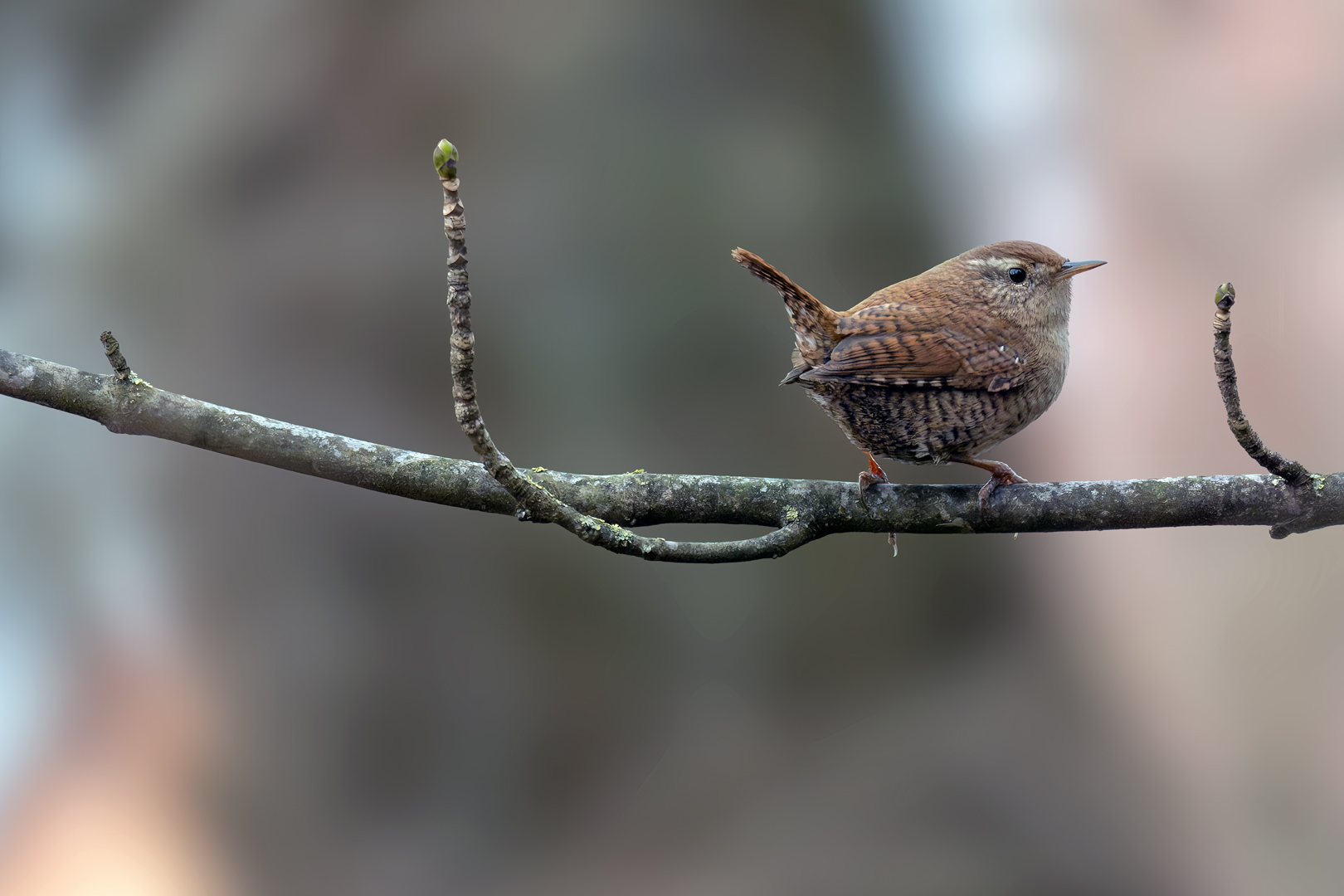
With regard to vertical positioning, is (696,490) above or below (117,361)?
below

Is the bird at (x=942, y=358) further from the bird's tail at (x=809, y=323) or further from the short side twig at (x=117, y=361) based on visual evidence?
the short side twig at (x=117, y=361)

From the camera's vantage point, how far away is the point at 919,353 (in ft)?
6.36

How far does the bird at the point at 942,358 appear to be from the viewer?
1.92 metres

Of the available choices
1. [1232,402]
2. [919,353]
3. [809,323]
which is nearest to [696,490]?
[809,323]

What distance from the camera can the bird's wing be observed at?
6.20 ft

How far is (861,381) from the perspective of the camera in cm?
187

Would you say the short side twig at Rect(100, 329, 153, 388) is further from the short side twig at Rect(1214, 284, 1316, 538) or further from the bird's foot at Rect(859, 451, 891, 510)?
the short side twig at Rect(1214, 284, 1316, 538)

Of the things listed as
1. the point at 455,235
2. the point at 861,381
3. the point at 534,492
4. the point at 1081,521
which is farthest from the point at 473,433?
the point at 1081,521

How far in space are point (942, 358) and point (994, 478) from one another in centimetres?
31

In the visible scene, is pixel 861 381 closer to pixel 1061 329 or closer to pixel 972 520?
pixel 972 520

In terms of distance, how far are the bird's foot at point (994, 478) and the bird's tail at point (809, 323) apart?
47cm

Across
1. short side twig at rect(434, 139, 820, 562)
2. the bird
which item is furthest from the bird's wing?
short side twig at rect(434, 139, 820, 562)

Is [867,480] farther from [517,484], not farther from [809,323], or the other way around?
[517,484]

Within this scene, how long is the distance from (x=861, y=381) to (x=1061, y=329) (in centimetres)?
68
